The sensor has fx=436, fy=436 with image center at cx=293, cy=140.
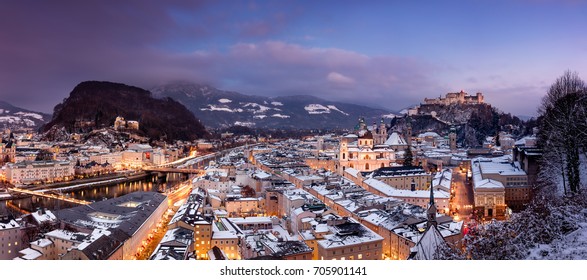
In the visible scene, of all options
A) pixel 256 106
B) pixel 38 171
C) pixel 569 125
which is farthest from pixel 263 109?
pixel 569 125

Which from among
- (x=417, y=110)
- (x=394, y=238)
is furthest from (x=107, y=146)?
(x=394, y=238)

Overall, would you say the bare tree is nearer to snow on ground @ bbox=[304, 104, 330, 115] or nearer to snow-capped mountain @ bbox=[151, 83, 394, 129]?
snow-capped mountain @ bbox=[151, 83, 394, 129]

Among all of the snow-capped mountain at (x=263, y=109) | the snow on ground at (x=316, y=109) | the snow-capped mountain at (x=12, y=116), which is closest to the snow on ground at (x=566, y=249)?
the snow-capped mountain at (x=12, y=116)

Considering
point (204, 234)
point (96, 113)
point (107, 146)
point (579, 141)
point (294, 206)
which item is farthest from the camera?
point (96, 113)

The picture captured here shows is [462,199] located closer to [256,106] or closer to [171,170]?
[171,170]

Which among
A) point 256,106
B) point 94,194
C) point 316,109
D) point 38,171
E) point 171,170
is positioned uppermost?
point 256,106

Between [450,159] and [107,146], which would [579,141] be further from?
[107,146]

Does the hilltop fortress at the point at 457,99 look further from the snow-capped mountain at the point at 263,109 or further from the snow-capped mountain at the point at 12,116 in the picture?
the snow-capped mountain at the point at 12,116
